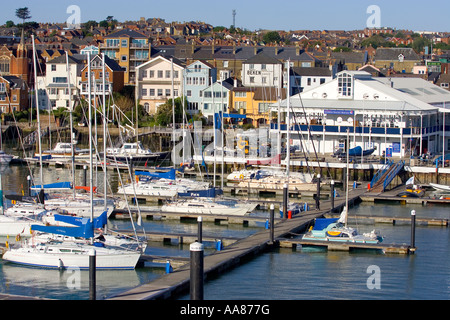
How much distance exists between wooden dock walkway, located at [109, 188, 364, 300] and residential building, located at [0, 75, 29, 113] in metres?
53.0

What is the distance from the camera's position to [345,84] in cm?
5928

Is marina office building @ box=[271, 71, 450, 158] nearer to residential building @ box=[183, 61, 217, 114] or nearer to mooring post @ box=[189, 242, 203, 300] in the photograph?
residential building @ box=[183, 61, 217, 114]

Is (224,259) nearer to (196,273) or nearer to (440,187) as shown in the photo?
(196,273)

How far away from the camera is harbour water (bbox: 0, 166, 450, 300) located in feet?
88.0

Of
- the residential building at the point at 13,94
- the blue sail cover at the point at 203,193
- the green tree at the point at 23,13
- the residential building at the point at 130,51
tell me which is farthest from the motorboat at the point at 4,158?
the green tree at the point at 23,13

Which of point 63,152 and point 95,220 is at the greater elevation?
point 63,152

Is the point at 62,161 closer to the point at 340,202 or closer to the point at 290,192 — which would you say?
the point at 290,192

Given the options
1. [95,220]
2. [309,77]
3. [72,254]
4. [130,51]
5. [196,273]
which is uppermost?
[130,51]

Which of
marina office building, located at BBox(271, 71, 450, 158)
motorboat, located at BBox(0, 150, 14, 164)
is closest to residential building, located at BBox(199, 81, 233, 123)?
marina office building, located at BBox(271, 71, 450, 158)

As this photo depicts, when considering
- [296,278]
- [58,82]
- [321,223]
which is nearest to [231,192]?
[321,223]

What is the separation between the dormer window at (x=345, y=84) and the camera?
5906 cm

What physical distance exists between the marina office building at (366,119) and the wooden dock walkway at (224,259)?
14.4 m

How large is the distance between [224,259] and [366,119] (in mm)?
30336

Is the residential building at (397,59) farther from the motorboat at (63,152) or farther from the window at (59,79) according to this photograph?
the motorboat at (63,152)
